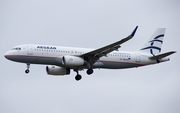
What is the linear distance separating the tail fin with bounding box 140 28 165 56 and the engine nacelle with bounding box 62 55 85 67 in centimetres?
1114

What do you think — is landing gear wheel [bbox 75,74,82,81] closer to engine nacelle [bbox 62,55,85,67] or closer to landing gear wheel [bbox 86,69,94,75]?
landing gear wheel [bbox 86,69,94,75]

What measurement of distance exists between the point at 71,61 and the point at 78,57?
135 centimetres

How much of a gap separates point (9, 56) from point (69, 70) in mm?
9122

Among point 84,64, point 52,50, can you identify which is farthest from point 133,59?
point 52,50

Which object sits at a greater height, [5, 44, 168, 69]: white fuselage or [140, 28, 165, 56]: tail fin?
[140, 28, 165, 56]: tail fin

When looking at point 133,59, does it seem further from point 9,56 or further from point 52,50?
point 9,56

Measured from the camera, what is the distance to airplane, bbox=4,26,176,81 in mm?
53281

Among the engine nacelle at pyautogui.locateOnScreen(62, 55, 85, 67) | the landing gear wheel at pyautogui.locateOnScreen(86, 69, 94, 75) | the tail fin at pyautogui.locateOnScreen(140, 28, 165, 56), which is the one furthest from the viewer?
the tail fin at pyautogui.locateOnScreen(140, 28, 165, 56)

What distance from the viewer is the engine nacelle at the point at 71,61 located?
53.2m

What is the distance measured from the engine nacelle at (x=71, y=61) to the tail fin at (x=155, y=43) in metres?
11.1

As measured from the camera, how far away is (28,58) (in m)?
53.2

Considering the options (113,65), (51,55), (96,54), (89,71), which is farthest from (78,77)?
(51,55)

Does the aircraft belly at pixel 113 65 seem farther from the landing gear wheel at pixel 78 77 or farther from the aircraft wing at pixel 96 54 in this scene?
the landing gear wheel at pixel 78 77

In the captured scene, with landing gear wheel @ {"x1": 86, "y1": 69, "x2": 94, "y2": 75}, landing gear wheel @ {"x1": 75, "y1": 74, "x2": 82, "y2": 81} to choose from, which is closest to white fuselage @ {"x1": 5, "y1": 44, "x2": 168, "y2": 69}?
landing gear wheel @ {"x1": 86, "y1": 69, "x2": 94, "y2": 75}
